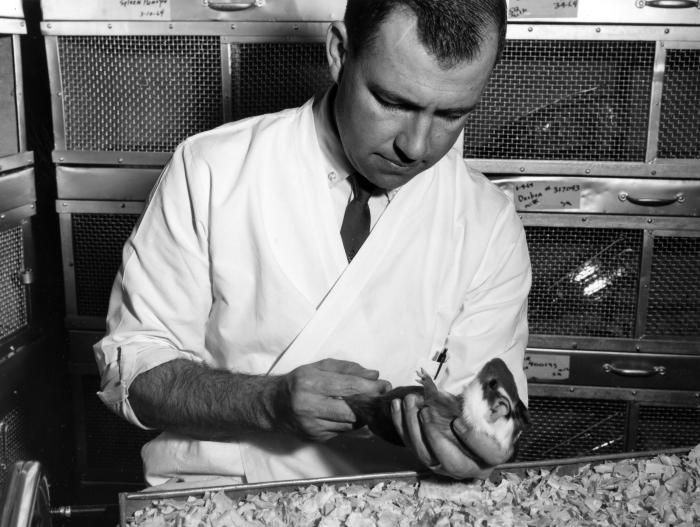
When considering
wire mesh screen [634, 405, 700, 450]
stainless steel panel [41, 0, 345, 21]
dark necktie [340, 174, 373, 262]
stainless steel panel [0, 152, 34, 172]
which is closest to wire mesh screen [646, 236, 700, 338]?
wire mesh screen [634, 405, 700, 450]

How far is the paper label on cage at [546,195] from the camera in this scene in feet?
8.02

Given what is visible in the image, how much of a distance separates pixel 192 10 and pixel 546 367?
1594 millimetres

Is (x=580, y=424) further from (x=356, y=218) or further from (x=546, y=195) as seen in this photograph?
(x=356, y=218)

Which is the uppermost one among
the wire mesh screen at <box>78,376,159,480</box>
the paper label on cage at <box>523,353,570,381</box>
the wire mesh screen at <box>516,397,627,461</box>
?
the paper label on cage at <box>523,353,570,381</box>

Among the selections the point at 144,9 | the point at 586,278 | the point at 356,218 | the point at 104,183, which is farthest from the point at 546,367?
the point at 144,9

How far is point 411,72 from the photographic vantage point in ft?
4.77

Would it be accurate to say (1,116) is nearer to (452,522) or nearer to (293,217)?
(293,217)

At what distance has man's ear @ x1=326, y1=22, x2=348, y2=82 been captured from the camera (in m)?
1.59

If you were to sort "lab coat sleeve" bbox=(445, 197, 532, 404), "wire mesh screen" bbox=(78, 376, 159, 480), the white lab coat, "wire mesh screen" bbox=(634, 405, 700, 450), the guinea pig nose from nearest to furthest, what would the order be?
the guinea pig nose < the white lab coat < "lab coat sleeve" bbox=(445, 197, 532, 404) < "wire mesh screen" bbox=(634, 405, 700, 450) < "wire mesh screen" bbox=(78, 376, 159, 480)

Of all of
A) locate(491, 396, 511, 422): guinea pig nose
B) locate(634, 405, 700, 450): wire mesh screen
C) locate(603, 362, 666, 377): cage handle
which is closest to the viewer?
locate(491, 396, 511, 422): guinea pig nose

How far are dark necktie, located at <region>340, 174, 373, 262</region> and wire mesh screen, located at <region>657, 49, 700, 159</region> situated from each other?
1125 millimetres

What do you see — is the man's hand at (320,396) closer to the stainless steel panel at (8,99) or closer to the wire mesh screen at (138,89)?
the wire mesh screen at (138,89)

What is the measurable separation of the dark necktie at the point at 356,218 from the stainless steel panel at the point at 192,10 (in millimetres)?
736

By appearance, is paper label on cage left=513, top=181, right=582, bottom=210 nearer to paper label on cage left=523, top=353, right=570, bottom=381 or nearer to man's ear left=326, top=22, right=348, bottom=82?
paper label on cage left=523, top=353, right=570, bottom=381
